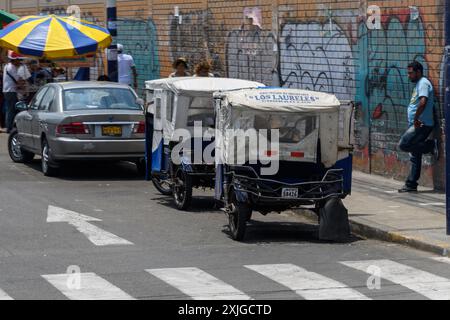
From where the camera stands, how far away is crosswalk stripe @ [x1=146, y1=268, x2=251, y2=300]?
941cm

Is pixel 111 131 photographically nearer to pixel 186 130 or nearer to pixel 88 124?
pixel 88 124

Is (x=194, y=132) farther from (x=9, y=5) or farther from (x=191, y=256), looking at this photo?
(x=9, y=5)

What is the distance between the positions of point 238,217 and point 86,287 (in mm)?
3089

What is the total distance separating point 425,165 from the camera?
16.6 m

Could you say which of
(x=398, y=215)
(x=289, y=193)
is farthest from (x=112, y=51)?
(x=289, y=193)

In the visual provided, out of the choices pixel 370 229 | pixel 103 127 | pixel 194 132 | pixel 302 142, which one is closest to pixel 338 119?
pixel 302 142

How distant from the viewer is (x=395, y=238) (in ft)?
41.2

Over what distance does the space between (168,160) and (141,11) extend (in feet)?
45.1

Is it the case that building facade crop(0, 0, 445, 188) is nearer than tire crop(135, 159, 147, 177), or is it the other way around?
building facade crop(0, 0, 445, 188)

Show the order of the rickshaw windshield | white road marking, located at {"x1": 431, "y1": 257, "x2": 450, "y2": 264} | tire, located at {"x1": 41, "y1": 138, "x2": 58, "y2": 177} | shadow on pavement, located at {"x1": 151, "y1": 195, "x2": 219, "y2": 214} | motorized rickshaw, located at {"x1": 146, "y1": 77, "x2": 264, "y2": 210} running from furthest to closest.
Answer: tire, located at {"x1": 41, "y1": 138, "x2": 58, "y2": 177}, shadow on pavement, located at {"x1": 151, "y1": 195, "x2": 219, "y2": 214}, the rickshaw windshield, motorized rickshaw, located at {"x1": 146, "y1": 77, "x2": 264, "y2": 210}, white road marking, located at {"x1": 431, "y1": 257, "x2": 450, "y2": 264}

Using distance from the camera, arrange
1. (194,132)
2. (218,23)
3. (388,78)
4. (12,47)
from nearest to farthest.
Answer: (194,132)
(388,78)
(12,47)
(218,23)

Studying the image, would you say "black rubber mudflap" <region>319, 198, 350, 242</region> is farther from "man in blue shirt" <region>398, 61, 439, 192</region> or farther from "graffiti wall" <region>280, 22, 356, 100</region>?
"graffiti wall" <region>280, 22, 356, 100</region>

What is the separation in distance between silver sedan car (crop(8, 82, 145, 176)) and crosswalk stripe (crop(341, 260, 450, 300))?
6.82 meters

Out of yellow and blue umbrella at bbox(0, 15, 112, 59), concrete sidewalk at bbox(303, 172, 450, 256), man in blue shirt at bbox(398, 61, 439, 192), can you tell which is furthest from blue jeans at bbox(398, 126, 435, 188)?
yellow and blue umbrella at bbox(0, 15, 112, 59)
